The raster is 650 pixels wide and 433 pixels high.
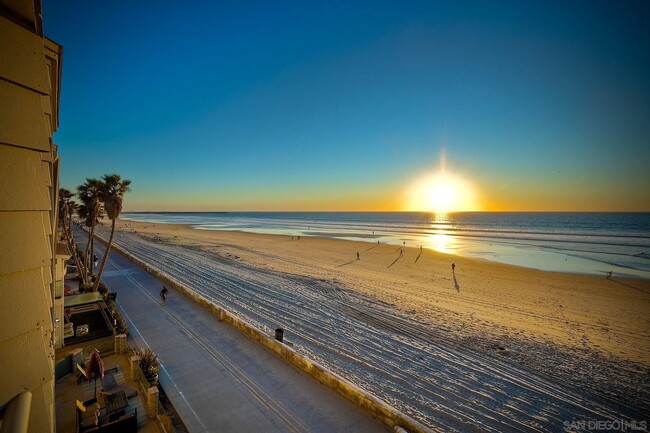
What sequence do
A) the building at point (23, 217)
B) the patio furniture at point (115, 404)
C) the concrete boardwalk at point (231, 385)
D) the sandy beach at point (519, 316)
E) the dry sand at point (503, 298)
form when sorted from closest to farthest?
the building at point (23, 217), the patio furniture at point (115, 404), the concrete boardwalk at point (231, 385), the sandy beach at point (519, 316), the dry sand at point (503, 298)

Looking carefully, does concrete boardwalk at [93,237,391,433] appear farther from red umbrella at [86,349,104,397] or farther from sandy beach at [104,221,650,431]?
sandy beach at [104,221,650,431]

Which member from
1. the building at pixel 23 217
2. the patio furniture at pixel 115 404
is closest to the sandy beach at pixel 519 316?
the patio furniture at pixel 115 404

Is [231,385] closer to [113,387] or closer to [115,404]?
[115,404]

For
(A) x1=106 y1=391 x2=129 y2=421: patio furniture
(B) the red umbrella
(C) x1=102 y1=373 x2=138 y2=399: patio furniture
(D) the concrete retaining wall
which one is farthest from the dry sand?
(B) the red umbrella

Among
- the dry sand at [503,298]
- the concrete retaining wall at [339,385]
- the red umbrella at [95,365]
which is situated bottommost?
the dry sand at [503,298]

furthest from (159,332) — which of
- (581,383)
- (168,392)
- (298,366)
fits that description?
(581,383)

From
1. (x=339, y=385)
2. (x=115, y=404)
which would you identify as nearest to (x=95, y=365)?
(x=115, y=404)

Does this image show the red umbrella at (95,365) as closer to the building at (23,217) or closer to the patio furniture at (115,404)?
the patio furniture at (115,404)
